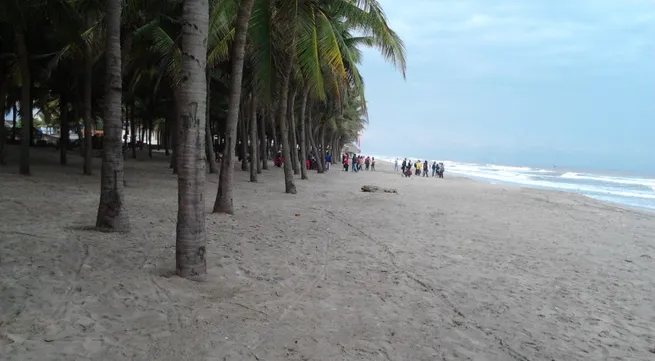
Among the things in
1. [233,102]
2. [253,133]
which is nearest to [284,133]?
[253,133]

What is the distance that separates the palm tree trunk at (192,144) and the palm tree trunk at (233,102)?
431 centimetres

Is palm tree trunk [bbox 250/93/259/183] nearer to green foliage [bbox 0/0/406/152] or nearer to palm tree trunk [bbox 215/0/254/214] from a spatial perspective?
green foliage [bbox 0/0/406/152]

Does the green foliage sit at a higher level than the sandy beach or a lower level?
higher

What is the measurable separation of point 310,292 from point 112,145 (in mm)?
3818

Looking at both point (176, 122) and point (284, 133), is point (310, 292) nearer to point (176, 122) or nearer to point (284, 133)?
point (176, 122)

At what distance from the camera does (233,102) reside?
9.38 meters

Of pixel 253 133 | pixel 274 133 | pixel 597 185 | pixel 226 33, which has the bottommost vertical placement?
pixel 597 185

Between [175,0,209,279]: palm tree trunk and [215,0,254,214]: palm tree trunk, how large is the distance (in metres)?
4.31

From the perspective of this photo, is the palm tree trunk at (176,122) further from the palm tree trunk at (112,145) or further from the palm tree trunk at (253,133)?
the palm tree trunk at (253,133)

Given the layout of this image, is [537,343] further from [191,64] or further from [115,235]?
[115,235]

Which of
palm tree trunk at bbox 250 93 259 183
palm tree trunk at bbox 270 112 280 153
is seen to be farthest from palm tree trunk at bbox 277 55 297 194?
palm tree trunk at bbox 270 112 280 153

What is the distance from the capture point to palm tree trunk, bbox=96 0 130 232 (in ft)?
22.2

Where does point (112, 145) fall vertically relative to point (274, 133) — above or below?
below

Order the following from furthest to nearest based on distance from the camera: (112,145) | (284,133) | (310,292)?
1. (284,133)
2. (112,145)
3. (310,292)
